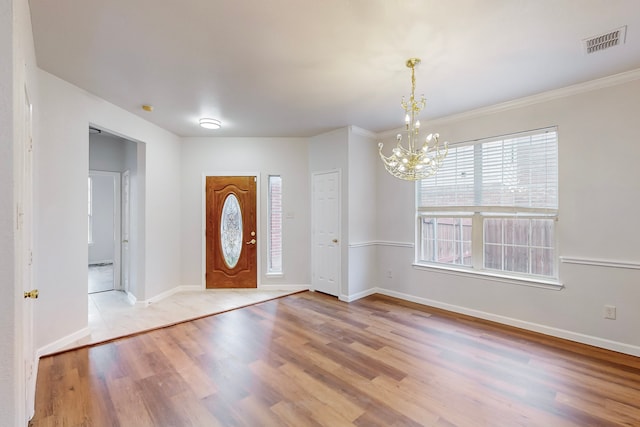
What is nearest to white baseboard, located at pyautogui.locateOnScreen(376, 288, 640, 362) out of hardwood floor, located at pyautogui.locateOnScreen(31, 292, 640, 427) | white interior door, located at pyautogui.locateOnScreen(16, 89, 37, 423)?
hardwood floor, located at pyautogui.locateOnScreen(31, 292, 640, 427)

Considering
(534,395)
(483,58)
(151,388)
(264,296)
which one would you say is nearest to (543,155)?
(483,58)

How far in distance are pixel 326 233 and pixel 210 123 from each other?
2470mm

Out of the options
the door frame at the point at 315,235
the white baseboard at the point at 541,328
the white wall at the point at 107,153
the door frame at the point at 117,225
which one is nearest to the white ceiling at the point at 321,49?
the door frame at the point at 315,235

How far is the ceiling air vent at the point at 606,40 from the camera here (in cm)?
211

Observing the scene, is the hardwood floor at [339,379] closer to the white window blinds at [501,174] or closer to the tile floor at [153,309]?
the tile floor at [153,309]

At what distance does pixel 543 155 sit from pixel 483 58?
158 cm

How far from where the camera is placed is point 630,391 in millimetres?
2207

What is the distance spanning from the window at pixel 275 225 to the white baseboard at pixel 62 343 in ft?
8.71

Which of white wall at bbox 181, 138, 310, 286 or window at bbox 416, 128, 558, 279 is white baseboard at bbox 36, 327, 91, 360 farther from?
window at bbox 416, 128, 558, 279

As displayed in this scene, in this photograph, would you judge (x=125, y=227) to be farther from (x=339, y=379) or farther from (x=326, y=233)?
(x=339, y=379)

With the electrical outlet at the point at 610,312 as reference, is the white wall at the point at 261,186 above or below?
above

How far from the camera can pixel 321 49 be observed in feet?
7.64

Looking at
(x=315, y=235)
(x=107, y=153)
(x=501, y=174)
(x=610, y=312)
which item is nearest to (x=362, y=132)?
(x=315, y=235)

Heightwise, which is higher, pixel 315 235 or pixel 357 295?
pixel 315 235
